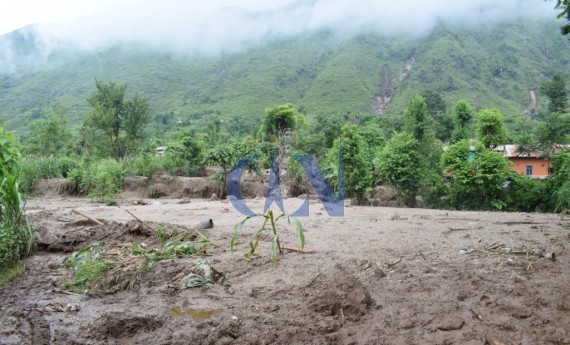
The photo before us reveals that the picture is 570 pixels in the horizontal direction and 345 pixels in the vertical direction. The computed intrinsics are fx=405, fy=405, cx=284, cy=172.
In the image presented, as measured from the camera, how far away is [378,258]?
4.84 metres

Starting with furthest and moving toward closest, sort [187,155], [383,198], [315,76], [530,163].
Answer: [315,76] < [530,163] < [187,155] < [383,198]

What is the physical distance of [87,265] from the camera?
495 centimetres

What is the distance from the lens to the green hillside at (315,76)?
182 ft

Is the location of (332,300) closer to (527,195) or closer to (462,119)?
(527,195)

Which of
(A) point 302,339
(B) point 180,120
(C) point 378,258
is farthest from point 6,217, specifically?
(B) point 180,120

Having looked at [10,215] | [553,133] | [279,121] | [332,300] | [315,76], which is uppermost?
[315,76]

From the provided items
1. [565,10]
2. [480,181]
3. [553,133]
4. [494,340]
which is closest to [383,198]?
[480,181]

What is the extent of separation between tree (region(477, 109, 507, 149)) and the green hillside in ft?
89.4

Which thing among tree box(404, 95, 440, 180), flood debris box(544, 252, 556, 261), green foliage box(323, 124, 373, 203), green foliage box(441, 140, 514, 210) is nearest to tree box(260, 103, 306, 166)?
green foliage box(323, 124, 373, 203)

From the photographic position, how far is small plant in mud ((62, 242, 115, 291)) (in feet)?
15.1

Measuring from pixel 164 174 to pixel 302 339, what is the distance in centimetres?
1710

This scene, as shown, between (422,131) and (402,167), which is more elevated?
(422,131)

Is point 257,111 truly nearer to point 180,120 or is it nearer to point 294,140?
point 180,120

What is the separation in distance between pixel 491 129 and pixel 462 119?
218 inches
